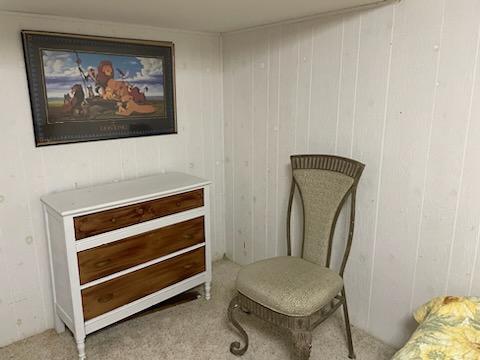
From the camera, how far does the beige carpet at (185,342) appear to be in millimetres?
2117

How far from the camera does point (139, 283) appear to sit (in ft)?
7.36

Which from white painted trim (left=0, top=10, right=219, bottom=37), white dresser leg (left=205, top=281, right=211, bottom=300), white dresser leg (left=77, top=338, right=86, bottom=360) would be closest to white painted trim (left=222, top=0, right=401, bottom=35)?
white painted trim (left=0, top=10, right=219, bottom=37)

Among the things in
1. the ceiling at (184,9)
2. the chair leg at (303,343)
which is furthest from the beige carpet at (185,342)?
the ceiling at (184,9)

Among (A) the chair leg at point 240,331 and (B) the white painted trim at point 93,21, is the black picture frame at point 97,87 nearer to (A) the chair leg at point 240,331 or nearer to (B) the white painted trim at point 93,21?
(B) the white painted trim at point 93,21

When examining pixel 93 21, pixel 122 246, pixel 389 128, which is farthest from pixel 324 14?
pixel 122 246

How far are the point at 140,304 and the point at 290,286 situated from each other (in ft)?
3.05

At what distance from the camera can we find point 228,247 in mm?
3264

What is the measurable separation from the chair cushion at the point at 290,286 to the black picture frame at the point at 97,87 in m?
1.23

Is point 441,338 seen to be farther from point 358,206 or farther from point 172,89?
point 172,89

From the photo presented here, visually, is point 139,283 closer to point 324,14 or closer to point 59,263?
point 59,263

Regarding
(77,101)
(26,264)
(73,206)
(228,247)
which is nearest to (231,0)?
(77,101)

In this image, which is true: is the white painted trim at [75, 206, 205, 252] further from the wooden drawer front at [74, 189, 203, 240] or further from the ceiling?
the ceiling

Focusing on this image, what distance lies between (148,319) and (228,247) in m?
1.00

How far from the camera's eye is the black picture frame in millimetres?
2123
